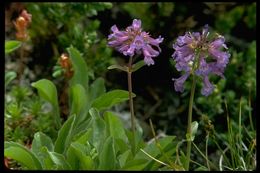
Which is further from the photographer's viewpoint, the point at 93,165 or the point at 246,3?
the point at 246,3

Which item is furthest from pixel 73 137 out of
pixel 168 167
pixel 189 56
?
pixel 189 56

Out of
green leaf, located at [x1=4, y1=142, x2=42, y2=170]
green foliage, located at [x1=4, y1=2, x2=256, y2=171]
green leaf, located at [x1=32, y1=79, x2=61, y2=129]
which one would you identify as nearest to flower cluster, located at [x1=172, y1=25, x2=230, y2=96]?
green foliage, located at [x1=4, y1=2, x2=256, y2=171]

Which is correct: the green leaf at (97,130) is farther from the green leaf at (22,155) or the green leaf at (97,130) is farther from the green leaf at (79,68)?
the green leaf at (79,68)

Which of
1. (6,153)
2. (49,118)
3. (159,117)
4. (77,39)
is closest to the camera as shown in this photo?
(6,153)

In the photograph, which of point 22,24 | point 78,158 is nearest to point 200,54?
point 78,158

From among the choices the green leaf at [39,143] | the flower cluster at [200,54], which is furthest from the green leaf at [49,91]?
the flower cluster at [200,54]

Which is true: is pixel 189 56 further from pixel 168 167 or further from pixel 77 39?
pixel 77 39
